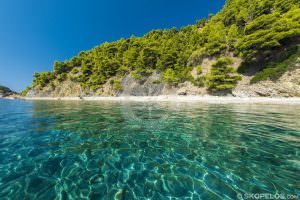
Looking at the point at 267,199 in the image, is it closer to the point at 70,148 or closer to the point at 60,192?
the point at 60,192

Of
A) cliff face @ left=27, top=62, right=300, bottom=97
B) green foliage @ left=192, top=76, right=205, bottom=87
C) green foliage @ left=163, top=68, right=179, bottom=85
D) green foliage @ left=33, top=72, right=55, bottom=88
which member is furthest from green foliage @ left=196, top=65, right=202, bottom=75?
green foliage @ left=33, top=72, right=55, bottom=88

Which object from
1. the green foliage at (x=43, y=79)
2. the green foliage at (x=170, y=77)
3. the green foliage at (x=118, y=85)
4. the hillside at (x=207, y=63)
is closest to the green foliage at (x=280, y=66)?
the hillside at (x=207, y=63)

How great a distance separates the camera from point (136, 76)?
38.5 meters

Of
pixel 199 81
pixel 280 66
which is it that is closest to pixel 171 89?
pixel 199 81

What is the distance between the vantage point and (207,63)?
33469 millimetres

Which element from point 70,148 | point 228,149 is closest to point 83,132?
point 70,148

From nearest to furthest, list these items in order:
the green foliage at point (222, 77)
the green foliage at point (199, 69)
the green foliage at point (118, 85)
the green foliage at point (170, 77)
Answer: the green foliage at point (222, 77), the green foliage at point (199, 69), the green foliage at point (170, 77), the green foliage at point (118, 85)

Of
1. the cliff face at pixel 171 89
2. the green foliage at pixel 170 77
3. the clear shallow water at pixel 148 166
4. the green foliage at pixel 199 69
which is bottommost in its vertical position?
the clear shallow water at pixel 148 166

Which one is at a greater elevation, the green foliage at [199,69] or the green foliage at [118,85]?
the green foliage at [199,69]

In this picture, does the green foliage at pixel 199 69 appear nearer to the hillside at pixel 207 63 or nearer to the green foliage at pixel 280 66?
the hillside at pixel 207 63

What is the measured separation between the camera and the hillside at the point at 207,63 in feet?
73.1

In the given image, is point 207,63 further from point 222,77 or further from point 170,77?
point 170,77

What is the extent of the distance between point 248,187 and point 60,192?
3.98 m

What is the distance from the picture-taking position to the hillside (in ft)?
73.1
